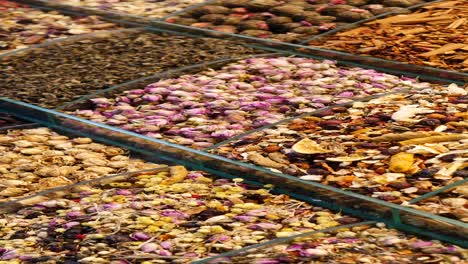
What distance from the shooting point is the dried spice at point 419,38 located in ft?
16.3

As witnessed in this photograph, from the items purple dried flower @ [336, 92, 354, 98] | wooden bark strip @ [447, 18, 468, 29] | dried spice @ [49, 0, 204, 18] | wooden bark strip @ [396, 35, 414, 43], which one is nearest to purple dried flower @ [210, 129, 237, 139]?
purple dried flower @ [336, 92, 354, 98]

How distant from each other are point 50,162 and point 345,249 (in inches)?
51.5

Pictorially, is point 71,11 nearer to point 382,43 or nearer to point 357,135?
point 382,43

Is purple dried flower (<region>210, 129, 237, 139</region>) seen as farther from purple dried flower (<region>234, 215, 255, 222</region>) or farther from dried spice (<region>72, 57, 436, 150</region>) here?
purple dried flower (<region>234, 215, 255, 222</region>)

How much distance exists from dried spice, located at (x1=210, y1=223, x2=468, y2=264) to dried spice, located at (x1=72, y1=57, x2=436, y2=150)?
97 centimetres

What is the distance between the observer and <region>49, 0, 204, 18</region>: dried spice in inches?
243

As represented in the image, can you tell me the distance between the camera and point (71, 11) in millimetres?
6418

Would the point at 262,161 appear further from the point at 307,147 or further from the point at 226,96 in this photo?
the point at 226,96

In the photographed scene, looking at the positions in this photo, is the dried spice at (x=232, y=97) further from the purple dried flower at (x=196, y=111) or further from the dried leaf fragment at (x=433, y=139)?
the dried leaf fragment at (x=433, y=139)

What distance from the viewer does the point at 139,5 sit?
637 centimetres

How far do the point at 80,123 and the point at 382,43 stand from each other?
1.35 meters

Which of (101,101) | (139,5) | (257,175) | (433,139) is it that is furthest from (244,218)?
(139,5)

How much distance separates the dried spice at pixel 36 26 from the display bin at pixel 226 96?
984 mm

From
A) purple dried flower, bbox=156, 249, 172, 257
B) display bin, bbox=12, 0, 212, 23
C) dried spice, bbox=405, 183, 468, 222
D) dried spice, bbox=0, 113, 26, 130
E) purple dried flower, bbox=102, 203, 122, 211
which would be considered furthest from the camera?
display bin, bbox=12, 0, 212, 23
